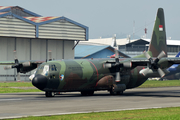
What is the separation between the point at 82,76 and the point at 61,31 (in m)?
40.9

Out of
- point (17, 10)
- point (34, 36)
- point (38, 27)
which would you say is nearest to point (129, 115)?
point (34, 36)

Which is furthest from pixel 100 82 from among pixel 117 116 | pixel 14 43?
pixel 14 43

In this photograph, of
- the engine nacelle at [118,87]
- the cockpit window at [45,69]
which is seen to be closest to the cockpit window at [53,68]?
the cockpit window at [45,69]

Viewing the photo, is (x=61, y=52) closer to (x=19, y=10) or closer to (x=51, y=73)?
(x=19, y=10)

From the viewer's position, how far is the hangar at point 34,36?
65812mm

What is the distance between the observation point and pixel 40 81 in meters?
29.2

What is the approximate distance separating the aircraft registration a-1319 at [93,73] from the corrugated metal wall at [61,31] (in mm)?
32646

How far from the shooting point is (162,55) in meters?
33.2

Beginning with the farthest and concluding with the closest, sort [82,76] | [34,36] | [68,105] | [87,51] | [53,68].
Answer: [87,51]
[34,36]
[82,76]
[53,68]
[68,105]

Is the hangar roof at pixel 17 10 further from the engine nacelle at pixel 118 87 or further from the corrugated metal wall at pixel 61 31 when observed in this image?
the engine nacelle at pixel 118 87

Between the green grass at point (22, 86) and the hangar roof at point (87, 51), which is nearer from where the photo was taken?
the green grass at point (22, 86)

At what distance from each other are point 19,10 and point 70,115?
62638 mm

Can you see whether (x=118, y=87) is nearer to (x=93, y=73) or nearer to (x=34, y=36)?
(x=93, y=73)

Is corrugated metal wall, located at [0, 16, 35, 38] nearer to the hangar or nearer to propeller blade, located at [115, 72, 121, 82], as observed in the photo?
the hangar
